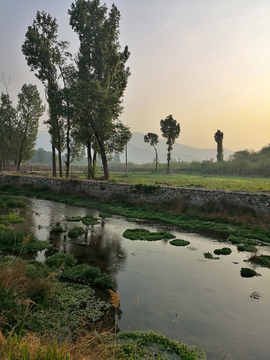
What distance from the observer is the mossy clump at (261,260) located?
988 centimetres

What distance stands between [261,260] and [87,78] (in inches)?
1116

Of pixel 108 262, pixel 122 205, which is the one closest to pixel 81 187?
pixel 122 205

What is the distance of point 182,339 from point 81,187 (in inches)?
824

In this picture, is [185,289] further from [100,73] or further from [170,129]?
[170,129]

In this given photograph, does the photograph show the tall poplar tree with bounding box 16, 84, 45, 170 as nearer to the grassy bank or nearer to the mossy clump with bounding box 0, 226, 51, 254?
the grassy bank

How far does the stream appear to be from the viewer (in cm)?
550

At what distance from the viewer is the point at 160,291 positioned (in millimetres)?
7379

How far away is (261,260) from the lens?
1016 cm

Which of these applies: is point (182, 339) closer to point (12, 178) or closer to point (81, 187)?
point (81, 187)

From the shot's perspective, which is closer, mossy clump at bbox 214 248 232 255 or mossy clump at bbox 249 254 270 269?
mossy clump at bbox 249 254 270 269

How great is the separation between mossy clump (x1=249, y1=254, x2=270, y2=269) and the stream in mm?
418

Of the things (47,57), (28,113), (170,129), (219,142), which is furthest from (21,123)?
(219,142)

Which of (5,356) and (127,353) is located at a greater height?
(5,356)

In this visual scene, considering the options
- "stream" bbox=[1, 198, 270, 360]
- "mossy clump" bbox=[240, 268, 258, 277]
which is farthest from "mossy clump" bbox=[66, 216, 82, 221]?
"mossy clump" bbox=[240, 268, 258, 277]
